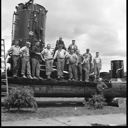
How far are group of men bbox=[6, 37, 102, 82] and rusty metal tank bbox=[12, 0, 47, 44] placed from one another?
41.7 inches

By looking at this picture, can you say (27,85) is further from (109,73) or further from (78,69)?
(109,73)

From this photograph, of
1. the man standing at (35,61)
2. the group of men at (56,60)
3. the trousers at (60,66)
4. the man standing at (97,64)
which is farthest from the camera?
the man standing at (97,64)

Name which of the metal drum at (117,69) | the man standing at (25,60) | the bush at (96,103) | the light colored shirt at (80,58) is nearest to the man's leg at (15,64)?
the man standing at (25,60)

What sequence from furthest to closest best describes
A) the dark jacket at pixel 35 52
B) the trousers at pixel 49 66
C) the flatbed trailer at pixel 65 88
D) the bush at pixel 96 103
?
the trousers at pixel 49 66 → the dark jacket at pixel 35 52 → the flatbed trailer at pixel 65 88 → the bush at pixel 96 103

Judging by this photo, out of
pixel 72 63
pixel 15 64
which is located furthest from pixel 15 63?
pixel 72 63

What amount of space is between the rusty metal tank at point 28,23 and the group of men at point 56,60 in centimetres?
106

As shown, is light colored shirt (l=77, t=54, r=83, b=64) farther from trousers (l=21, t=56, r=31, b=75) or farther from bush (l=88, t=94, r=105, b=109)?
trousers (l=21, t=56, r=31, b=75)

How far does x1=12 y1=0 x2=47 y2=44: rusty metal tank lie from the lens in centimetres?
1462

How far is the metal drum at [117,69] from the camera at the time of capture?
16.8 m

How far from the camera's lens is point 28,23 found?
14.7 metres

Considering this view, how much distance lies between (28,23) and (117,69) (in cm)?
621

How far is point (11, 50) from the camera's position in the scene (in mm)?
12641

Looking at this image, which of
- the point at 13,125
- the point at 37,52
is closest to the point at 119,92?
the point at 37,52

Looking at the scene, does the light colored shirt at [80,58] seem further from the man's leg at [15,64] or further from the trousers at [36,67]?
the man's leg at [15,64]
